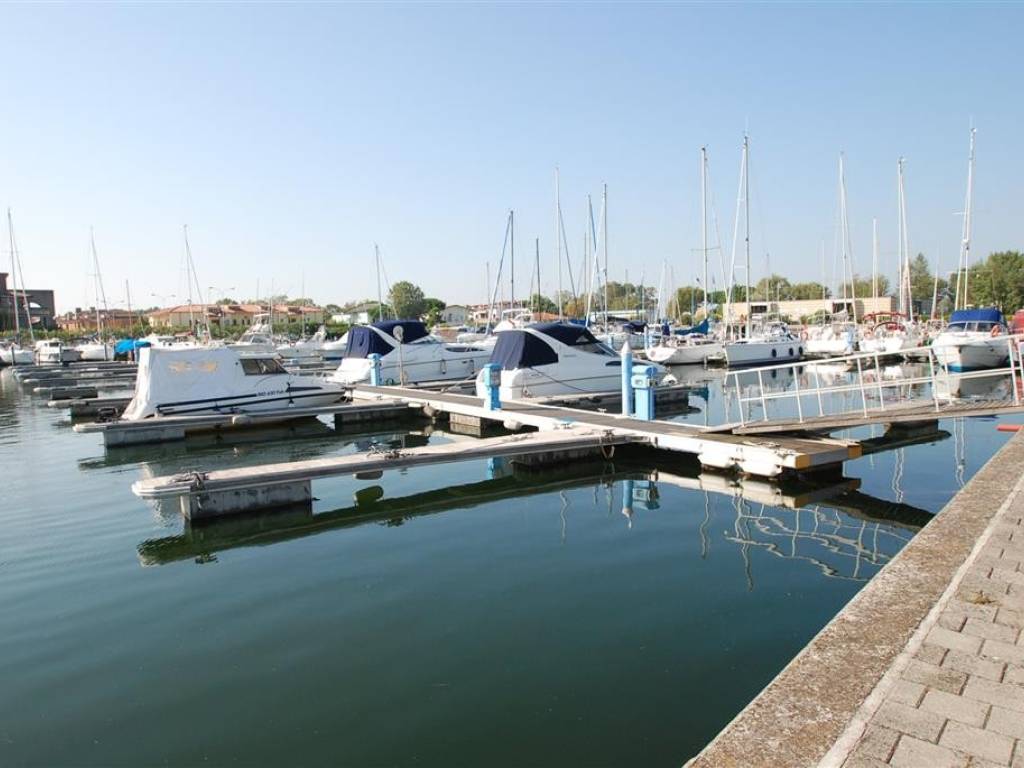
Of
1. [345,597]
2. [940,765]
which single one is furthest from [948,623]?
[345,597]

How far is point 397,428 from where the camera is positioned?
22.8m

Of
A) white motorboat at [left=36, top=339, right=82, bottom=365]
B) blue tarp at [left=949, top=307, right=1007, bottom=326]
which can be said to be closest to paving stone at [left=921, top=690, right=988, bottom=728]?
blue tarp at [left=949, top=307, right=1007, bottom=326]

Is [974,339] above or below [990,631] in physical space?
above

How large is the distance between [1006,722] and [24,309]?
333 ft

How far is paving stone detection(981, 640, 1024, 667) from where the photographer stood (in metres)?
4.26

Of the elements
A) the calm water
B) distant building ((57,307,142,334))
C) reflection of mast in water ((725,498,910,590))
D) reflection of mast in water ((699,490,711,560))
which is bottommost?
reflection of mast in water ((725,498,910,590))

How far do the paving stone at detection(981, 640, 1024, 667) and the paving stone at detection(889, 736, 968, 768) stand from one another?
47.6 inches

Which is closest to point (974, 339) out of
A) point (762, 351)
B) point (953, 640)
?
point (762, 351)

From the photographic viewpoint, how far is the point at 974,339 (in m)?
32.2

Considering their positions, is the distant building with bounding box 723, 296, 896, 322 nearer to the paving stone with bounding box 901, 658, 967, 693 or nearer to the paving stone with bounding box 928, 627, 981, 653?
the paving stone with bounding box 928, 627, 981, 653

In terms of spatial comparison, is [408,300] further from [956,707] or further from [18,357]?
[956,707]

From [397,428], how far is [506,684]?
55.9 feet

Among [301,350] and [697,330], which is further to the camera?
[301,350]

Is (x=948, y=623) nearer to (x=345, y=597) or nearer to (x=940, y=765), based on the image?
(x=940, y=765)
